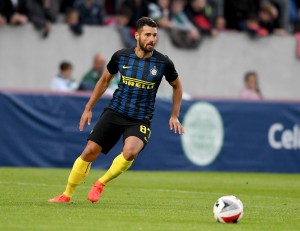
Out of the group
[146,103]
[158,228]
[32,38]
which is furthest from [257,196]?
[32,38]

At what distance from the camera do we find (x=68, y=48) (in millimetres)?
22000

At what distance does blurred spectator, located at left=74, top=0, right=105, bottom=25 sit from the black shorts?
10100mm

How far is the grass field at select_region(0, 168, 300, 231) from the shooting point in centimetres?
996

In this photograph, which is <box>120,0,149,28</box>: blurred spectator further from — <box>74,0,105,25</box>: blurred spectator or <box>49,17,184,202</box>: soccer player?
<box>49,17,184,202</box>: soccer player

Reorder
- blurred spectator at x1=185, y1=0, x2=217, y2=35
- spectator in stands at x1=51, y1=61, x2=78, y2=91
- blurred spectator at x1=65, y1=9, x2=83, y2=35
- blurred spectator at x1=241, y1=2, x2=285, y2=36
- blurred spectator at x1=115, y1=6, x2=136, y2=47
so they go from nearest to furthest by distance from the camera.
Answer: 1. spectator in stands at x1=51, y1=61, x2=78, y2=91
2. blurred spectator at x1=65, y1=9, x2=83, y2=35
3. blurred spectator at x1=115, y1=6, x2=136, y2=47
4. blurred spectator at x1=185, y1=0, x2=217, y2=35
5. blurred spectator at x1=241, y1=2, x2=285, y2=36

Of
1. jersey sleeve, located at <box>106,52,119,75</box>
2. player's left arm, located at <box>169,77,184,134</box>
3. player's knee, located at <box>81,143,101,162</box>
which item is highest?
jersey sleeve, located at <box>106,52,119,75</box>

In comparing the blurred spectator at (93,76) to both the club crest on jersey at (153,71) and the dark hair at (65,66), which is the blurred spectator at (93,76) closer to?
the dark hair at (65,66)

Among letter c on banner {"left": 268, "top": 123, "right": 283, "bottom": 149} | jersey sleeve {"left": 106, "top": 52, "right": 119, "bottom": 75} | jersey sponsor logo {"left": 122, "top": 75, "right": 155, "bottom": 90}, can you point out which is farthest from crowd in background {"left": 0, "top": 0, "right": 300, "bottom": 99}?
jersey sponsor logo {"left": 122, "top": 75, "right": 155, "bottom": 90}

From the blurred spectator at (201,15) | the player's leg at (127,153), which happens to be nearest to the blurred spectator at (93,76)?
Result: the blurred spectator at (201,15)

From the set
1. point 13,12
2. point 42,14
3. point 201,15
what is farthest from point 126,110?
point 201,15

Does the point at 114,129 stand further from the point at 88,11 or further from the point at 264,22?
the point at 264,22

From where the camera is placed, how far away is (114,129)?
12.3 m

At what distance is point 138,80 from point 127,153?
36.7 inches

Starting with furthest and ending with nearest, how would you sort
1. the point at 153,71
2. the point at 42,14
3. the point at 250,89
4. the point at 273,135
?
the point at 250,89, the point at 42,14, the point at 273,135, the point at 153,71
